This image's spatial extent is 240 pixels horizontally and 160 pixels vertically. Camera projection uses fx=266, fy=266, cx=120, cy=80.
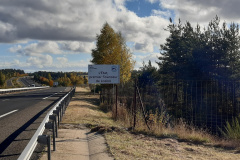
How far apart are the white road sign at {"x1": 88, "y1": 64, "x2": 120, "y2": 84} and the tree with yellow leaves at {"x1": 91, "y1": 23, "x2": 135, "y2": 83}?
52.8ft

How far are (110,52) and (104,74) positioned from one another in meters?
17.5

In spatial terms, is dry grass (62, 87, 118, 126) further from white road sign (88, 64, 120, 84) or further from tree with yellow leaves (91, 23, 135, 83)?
tree with yellow leaves (91, 23, 135, 83)

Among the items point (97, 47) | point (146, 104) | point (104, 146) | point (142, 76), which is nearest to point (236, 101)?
point (146, 104)

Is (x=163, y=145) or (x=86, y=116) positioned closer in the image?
(x=163, y=145)

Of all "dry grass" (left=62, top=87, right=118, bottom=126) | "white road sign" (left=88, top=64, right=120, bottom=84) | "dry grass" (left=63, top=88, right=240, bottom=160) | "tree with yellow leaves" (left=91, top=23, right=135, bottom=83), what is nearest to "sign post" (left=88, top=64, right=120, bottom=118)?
"white road sign" (left=88, top=64, right=120, bottom=84)

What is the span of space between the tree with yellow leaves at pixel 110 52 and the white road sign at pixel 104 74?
1610 centimetres

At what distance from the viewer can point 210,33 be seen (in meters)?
23.4

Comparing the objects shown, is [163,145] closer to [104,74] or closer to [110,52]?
[104,74]

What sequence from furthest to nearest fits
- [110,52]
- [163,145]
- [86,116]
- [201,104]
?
[110,52] < [201,104] < [86,116] < [163,145]

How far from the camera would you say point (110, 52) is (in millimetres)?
31109

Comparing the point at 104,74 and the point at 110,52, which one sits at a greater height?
the point at 110,52

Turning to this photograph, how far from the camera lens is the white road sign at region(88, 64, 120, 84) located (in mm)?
13805

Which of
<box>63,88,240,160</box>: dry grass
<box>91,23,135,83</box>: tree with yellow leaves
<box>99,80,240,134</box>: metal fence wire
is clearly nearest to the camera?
<box>63,88,240,160</box>: dry grass

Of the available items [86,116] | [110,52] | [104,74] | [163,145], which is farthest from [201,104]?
[110,52]
